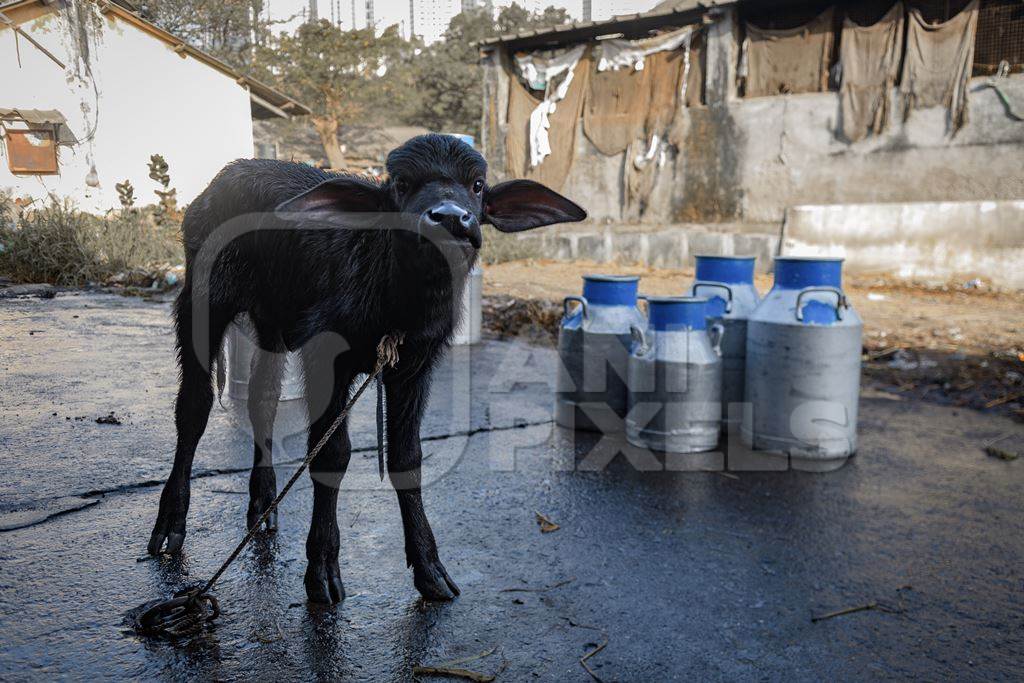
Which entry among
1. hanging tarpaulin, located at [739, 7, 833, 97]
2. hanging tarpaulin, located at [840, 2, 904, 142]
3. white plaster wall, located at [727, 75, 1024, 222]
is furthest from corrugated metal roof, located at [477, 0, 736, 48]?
hanging tarpaulin, located at [840, 2, 904, 142]

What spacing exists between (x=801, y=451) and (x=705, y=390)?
624mm

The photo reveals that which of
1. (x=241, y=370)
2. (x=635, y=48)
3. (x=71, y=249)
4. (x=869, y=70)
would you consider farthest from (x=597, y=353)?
(x=635, y=48)

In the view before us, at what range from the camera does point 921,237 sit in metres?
10.9

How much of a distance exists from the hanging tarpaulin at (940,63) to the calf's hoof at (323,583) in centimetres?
1182

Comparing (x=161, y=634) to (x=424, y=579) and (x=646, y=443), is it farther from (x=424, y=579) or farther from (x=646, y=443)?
(x=646, y=443)

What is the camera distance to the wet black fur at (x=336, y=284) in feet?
7.64

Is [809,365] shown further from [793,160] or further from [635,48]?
[635,48]

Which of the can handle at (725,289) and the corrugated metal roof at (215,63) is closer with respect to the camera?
the can handle at (725,289)

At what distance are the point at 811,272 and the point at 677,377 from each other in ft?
3.09

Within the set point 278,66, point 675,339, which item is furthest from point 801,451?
point 278,66

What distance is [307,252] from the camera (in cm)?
262

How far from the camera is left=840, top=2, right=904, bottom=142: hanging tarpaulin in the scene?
1143cm

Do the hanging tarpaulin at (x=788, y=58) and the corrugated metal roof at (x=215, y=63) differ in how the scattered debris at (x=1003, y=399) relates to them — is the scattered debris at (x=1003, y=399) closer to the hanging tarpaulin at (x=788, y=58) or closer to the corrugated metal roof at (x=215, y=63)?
the hanging tarpaulin at (x=788, y=58)

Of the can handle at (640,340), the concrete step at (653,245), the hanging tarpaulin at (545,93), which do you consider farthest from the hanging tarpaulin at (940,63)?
the can handle at (640,340)
